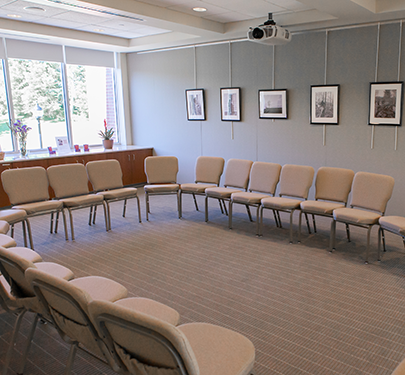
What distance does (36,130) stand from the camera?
8.40 m

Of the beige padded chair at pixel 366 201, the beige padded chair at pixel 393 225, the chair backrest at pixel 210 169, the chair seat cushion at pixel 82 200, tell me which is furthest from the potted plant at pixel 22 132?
the beige padded chair at pixel 393 225

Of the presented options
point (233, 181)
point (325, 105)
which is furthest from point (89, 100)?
point (325, 105)

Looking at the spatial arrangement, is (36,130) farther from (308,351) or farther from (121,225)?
(308,351)

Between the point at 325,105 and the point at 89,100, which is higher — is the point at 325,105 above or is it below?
below

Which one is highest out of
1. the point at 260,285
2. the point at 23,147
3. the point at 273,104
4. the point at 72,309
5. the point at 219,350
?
the point at 273,104

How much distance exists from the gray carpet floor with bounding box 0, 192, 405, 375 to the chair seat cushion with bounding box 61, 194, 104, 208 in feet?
1.61

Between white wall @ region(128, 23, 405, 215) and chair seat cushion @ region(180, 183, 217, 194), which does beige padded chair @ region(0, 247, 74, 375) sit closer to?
chair seat cushion @ region(180, 183, 217, 194)

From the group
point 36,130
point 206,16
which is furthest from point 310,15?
point 36,130

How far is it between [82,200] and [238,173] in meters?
2.51

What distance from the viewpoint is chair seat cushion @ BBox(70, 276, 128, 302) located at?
2.75 metres

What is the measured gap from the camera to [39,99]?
328 inches

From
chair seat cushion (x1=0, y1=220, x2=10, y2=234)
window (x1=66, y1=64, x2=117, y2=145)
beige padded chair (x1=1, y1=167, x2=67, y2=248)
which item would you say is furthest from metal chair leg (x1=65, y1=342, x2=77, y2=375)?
window (x1=66, y1=64, x2=117, y2=145)

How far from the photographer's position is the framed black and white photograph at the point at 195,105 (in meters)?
8.34

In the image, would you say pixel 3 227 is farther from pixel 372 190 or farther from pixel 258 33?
pixel 372 190
